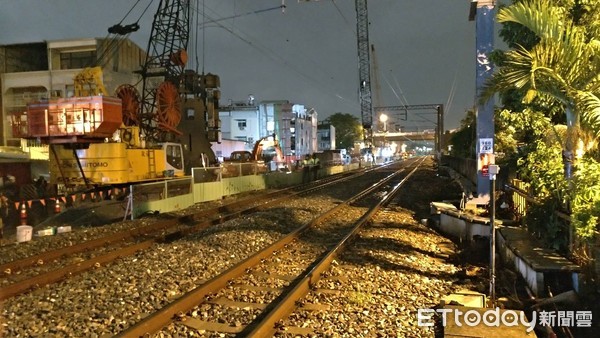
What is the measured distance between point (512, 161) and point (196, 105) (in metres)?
23.4

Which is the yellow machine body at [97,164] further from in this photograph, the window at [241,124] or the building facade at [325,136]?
the building facade at [325,136]

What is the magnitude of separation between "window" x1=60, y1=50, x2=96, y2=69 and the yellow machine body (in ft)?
82.9

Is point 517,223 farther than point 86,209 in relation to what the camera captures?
No

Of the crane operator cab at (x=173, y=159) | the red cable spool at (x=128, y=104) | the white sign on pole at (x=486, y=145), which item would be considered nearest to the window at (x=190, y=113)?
the red cable spool at (x=128, y=104)

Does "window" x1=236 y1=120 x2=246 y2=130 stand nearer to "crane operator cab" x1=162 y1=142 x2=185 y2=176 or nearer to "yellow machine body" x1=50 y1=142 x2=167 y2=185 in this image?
"crane operator cab" x1=162 y1=142 x2=185 y2=176

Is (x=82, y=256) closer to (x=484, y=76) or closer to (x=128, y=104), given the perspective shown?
(x=484, y=76)

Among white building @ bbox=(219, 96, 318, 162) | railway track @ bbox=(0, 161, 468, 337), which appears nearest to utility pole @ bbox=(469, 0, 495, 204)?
railway track @ bbox=(0, 161, 468, 337)

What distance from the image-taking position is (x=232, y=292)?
22.3 ft

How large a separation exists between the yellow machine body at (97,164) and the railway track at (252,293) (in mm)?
9002

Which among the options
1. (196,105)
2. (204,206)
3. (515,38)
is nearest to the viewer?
(515,38)

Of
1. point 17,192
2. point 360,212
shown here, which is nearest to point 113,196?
point 17,192

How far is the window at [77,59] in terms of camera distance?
3941 cm

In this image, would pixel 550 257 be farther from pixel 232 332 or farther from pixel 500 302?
pixel 232 332

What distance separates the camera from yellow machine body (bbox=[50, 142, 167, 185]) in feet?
54.5
